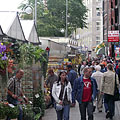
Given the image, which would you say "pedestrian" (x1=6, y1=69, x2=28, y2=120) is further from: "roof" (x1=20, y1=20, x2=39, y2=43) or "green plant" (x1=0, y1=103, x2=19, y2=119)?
"roof" (x1=20, y1=20, x2=39, y2=43)

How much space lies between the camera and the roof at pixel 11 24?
1332 cm

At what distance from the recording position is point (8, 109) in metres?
8.02

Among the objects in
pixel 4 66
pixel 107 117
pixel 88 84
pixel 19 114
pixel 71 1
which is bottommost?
pixel 107 117

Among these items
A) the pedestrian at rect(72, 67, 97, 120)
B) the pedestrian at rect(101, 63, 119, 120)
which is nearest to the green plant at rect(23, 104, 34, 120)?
the pedestrian at rect(72, 67, 97, 120)

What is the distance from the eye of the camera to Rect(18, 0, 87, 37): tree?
142 feet

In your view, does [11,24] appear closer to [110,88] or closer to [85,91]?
[110,88]

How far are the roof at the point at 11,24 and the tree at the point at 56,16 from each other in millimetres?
27841

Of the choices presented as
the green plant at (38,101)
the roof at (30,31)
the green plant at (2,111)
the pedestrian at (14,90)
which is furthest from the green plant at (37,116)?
the roof at (30,31)

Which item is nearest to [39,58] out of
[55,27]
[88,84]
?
[88,84]

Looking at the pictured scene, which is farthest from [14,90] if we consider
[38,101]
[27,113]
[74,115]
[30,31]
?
[30,31]

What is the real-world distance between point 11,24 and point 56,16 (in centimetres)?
3193

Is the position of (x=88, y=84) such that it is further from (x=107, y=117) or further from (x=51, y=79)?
(x=51, y=79)

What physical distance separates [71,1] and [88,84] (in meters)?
38.8

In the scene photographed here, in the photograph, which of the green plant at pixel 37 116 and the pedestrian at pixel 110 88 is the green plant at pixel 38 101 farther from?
the pedestrian at pixel 110 88
